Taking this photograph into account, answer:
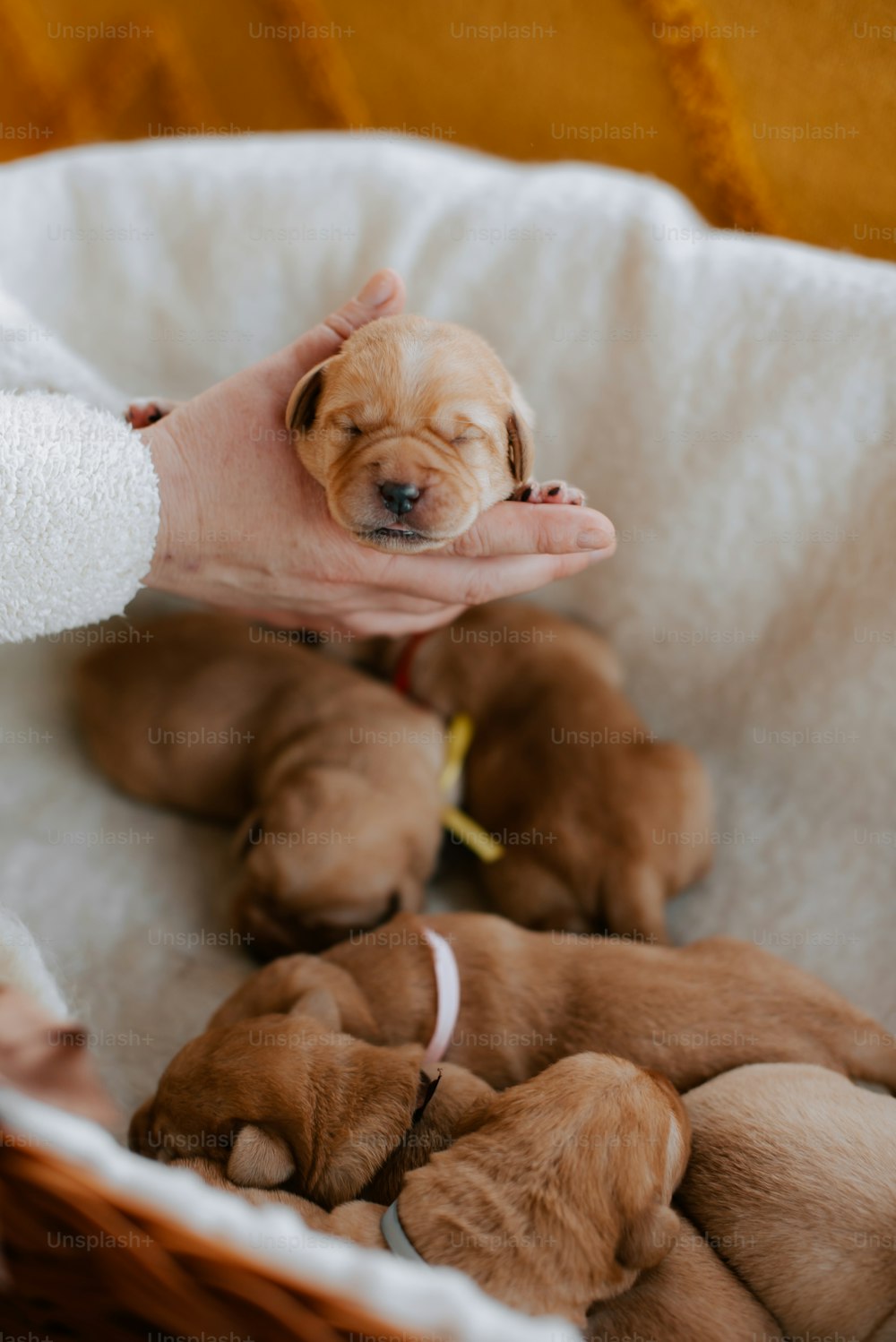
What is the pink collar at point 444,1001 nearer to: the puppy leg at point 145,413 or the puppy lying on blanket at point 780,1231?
the puppy lying on blanket at point 780,1231

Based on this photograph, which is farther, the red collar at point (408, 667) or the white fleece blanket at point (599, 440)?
the red collar at point (408, 667)

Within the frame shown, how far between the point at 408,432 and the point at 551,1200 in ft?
3.42

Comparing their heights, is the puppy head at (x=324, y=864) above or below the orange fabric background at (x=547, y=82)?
below

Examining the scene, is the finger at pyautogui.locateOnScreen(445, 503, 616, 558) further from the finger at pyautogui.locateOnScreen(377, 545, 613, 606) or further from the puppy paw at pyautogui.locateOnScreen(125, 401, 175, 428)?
the puppy paw at pyautogui.locateOnScreen(125, 401, 175, 428)

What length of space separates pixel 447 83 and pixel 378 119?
264 millimetres

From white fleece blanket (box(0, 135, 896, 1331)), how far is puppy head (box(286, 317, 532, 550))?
26.1 inches

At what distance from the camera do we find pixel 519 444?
171 centimetres

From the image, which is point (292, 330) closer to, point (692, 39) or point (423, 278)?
point (423, 278)

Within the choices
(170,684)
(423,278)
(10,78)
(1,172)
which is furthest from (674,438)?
(10,78)

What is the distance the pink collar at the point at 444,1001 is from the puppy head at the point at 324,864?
32 centimetres

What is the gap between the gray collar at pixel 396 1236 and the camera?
1.27m

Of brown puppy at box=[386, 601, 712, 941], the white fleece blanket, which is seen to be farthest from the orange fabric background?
brown puppy at box=[386, 601, 712, 941]

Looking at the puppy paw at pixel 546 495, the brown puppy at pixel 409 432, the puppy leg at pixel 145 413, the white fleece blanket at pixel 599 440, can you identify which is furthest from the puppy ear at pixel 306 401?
the white fleece blanket at pixel 599 440

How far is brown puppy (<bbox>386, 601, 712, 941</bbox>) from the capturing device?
1992mm
